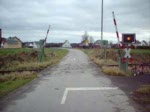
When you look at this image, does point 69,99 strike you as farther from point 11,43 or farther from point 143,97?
point 11,43

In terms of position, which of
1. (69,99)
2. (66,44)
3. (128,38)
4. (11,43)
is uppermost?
(11,43)

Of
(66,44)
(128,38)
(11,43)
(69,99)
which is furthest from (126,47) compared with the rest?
(66,44)

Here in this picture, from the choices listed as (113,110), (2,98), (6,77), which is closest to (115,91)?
(113,110)

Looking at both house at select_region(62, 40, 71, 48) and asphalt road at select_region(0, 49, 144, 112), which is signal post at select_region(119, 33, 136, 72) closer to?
asphalt road at select_region(0, 49, 144, 112)

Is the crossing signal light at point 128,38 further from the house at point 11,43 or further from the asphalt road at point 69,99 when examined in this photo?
the house at point 11,43

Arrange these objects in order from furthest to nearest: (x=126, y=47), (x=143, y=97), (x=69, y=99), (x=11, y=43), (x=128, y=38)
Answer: (x=11, y=43) < (x=126, y=47) < (x=128, y=38) < (x=69, y=99) < (x=143, y=97)

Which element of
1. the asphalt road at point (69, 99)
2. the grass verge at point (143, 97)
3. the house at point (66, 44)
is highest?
the house at point (66, 44)

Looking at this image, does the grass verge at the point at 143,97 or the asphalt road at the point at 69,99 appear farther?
the grass verge at the point at 143,97

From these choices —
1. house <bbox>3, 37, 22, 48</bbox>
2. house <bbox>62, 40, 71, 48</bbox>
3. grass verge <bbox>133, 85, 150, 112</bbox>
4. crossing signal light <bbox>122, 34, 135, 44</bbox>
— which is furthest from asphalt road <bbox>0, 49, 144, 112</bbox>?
house <bbox>62, 40, 71, 48</bbox>

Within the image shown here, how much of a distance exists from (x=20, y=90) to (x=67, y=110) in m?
4.84

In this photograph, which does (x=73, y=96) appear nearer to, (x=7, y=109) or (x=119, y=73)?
(x=7, y=109)

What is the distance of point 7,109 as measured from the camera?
375 inches

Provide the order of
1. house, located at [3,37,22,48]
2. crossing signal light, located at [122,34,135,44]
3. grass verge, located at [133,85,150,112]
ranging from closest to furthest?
grass verge, located at [133,85,150,112]
crossing signal light, located at [122,34,135,44]
house, located at [3,37,22,48]

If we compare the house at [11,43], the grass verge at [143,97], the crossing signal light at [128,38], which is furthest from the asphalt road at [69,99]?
the house at [11,43]
